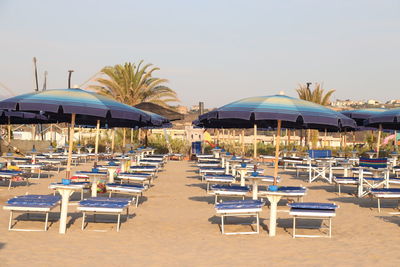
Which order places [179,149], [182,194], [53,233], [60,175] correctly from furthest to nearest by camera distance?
[179,149], [60,175], [182,194], [53,233]

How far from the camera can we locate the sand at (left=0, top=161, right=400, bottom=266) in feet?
21.7

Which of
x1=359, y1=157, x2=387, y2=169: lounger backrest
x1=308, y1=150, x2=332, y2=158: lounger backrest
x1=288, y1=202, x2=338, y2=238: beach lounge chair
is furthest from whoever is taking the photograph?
x1=308, y1=150, x2=332, y2=158: lounger backrest

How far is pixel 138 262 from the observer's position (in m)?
6.49

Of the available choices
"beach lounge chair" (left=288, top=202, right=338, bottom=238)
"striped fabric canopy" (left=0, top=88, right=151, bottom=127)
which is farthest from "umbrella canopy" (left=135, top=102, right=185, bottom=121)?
"beach lounge chair" (left=288, top=202, right=338, bottom=238)

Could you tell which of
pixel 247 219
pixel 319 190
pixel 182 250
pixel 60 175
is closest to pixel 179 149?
pixel 60 175

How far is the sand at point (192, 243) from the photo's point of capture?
6.62 meters

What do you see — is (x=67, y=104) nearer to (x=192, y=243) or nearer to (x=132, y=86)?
(x=192, y=243)

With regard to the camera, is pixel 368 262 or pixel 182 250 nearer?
pixel 368 262

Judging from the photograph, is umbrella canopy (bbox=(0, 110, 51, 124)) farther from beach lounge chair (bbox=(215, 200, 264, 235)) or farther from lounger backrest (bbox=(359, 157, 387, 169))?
lounger backrest (bbox=(359, 157, 387, 169))

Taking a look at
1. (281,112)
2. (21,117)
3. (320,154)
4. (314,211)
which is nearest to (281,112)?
(281,112)

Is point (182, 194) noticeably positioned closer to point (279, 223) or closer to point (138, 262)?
point (279, 223)

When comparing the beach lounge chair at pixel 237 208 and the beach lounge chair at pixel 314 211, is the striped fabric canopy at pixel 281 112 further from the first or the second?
the beach lounge chair at pixel 237 208

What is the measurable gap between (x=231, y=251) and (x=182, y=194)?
6574 mm

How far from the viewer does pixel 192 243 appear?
7840mm
